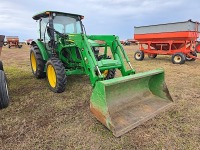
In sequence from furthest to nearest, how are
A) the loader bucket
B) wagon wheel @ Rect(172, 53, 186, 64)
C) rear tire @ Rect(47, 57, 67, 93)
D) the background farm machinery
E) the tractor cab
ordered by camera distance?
→ the background farm machinery, wagon wheel @ Rect(172, 53, 186, 64), the tractor cab, rear tire @ Rect(47, 57, 67, 93), the loader bucket

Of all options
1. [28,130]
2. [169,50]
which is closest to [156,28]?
[169,50]

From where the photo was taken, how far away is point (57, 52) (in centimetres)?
509

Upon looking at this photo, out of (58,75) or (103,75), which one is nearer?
(103,75)

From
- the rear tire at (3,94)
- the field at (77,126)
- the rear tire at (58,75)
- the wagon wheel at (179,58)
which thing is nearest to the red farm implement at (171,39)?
the wagon wheel at (179,58)

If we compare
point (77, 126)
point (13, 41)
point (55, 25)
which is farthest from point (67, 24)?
point (13, 41)

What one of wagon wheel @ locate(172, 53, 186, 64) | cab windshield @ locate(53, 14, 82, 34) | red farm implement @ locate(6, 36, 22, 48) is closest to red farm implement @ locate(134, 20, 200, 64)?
wagon wheel @ locate(172, 53, 186, 64)

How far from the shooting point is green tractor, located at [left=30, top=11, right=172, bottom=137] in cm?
288

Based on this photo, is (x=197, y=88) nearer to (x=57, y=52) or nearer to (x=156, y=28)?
(x=57, y=52)

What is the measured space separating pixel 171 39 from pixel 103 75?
7.67m

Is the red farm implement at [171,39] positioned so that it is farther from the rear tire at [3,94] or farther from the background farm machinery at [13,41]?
the background farm machinery at [13,41]

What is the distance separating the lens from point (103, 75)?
3535mm

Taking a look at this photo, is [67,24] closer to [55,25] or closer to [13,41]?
[55,25]

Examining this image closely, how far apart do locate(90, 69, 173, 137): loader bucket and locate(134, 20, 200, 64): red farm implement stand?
6.13 m

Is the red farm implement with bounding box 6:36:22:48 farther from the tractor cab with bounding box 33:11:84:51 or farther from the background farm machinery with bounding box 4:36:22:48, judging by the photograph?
the tractor cab with bounding box 33:11:84:51
